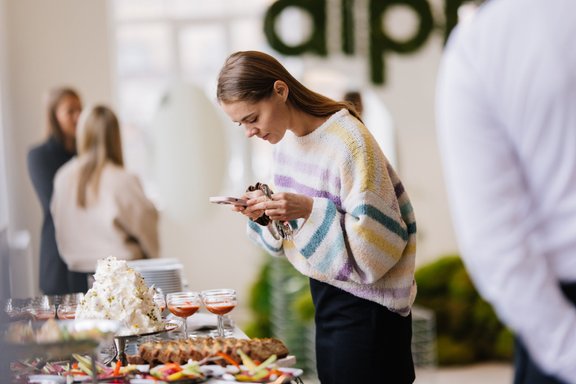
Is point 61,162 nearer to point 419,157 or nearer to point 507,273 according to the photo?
point 419,157

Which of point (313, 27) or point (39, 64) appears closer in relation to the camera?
point (39, 64)

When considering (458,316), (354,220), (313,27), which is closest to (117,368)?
(354,220)

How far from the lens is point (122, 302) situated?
2363 millimetres

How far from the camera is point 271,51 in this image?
7.31 meters

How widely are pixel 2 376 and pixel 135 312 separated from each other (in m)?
0.77

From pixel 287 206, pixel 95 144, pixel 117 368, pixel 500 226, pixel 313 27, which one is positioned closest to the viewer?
pixel 500 226

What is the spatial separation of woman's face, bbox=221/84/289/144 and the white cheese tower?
0.48 metres

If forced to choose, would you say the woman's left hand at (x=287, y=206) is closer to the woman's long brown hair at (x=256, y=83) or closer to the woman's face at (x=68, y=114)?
the woman's long brown hair at (x=256, y=83)

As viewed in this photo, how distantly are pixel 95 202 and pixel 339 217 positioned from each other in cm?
256

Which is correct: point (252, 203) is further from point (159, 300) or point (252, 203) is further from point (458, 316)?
point (458, 316)

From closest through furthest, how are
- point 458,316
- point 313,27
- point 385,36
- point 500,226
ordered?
point 500,226 < point 458,316 < point 313,27 < point 385,36

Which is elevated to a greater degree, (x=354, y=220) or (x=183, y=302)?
(x=354, y=220)

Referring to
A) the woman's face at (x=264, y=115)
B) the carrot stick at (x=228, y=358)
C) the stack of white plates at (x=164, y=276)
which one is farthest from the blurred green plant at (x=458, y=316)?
the carrot stick at (x=228, y=358)

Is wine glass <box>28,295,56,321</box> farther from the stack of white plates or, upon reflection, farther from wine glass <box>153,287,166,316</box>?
the stack of white plates
